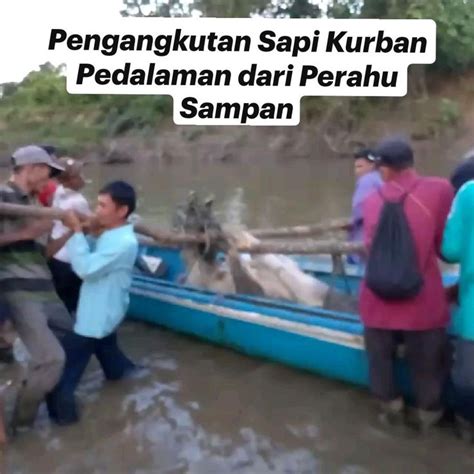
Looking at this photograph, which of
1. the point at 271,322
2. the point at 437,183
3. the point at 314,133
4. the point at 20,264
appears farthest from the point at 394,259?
the point at 314,133

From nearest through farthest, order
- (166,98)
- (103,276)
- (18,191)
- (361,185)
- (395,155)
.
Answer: (395,155)
(18,191)
(103,276)
(361,185)
(166,98)

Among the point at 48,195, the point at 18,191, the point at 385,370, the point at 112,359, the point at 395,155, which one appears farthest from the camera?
the point at 112,359

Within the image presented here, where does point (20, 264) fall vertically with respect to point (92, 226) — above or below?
below

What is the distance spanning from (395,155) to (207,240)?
8.34ft

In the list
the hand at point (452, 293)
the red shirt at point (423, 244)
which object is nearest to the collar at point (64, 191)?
→ the red shirt at point (423, 244)

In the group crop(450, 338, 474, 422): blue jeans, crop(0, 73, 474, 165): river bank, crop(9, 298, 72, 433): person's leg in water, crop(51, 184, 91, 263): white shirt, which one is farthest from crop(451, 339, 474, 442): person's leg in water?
crop(0, 73, 474, 165): river bank

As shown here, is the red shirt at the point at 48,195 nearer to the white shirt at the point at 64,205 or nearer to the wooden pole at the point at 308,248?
the white shirt at the point at 64,205

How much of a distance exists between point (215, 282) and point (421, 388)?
263 centimetres

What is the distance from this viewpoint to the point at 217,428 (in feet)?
17.7

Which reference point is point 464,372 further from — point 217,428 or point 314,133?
point 314,133

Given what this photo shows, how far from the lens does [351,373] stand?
5.60 metres

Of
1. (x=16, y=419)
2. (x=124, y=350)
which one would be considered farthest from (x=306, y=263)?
(x=16, y=419)

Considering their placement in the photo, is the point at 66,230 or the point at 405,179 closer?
the point at 405,179

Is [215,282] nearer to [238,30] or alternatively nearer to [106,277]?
[106,277]
